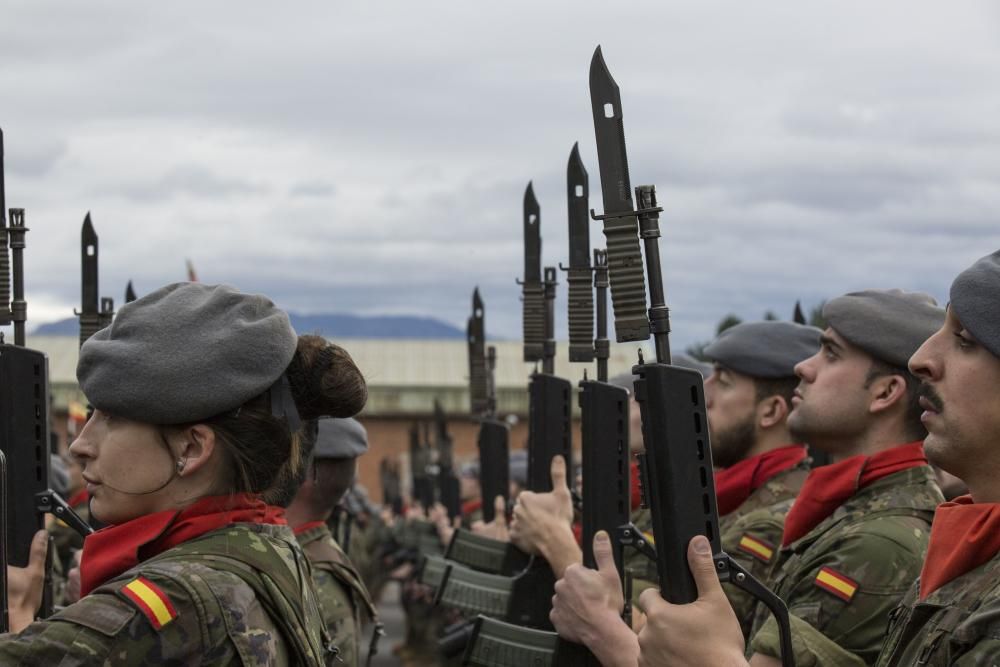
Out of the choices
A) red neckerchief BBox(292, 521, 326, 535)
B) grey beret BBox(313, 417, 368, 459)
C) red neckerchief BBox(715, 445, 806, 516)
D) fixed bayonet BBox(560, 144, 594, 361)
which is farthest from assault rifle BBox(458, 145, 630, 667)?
grey beret BBox(313, 417, 368, 459)

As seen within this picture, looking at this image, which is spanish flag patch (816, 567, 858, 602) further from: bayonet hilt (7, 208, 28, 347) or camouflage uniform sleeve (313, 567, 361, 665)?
bayonet hilt (7, 208, 28, 347)

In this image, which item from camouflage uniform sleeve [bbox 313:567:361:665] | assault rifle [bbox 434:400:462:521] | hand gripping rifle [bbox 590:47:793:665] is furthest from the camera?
assault rifle [bbox 434:400:462:521]

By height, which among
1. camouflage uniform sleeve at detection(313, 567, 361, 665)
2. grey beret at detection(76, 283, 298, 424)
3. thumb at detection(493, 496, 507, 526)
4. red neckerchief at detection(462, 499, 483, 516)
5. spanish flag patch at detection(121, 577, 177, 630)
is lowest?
red neckerchief at detection(462, 499, 483, 516)

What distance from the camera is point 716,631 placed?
139 inches

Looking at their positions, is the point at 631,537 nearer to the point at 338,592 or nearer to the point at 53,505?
the point at 338,592

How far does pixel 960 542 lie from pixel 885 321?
2030 millimetres

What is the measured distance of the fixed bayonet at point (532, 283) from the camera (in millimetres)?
7441

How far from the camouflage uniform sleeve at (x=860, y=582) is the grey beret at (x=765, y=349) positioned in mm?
1933

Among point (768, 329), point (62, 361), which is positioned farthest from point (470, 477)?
point (62, 361)

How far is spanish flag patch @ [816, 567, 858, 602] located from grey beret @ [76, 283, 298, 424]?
2.11m

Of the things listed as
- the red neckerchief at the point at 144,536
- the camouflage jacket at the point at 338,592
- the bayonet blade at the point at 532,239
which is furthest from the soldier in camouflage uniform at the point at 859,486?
the bayonet blade at the point at 532,239

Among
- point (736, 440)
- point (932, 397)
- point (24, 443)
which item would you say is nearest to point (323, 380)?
point (932, 397)

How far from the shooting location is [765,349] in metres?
6.79

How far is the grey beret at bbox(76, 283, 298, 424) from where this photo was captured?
3314 mm
